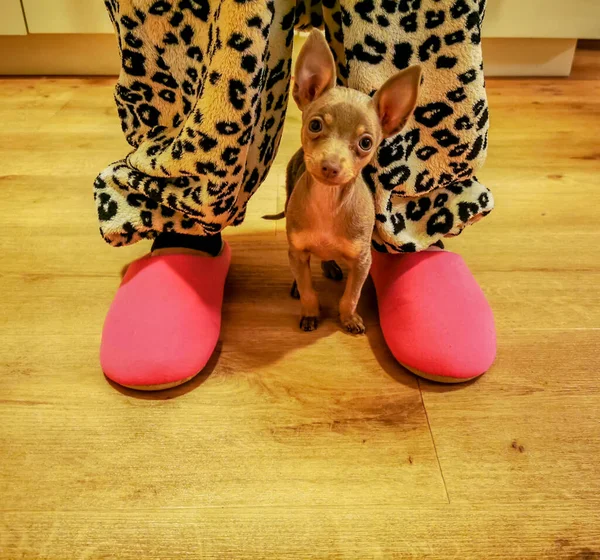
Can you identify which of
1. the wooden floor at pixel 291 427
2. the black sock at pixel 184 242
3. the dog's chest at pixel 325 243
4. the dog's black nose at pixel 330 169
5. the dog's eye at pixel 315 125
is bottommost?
the wooden floor at pixel 291 427

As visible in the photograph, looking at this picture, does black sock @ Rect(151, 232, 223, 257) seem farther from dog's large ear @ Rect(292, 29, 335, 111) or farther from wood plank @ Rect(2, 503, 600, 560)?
wood plank @ Rect(2, 503, 600, 560)

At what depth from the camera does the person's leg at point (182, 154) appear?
2.27 ft

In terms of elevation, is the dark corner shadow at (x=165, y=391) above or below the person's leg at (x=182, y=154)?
below

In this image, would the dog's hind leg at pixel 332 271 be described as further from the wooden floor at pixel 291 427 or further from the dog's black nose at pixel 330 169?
the dog's black nose at pixel 330 169

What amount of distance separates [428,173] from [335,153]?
211mm

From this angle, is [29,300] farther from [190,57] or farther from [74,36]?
[74,36]

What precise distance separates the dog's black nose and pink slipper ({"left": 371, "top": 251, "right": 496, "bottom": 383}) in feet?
Result: 0.93

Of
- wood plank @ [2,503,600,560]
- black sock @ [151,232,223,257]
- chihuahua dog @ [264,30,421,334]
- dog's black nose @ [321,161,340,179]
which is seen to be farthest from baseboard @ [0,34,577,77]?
wood plank @ [2,503,600,560]

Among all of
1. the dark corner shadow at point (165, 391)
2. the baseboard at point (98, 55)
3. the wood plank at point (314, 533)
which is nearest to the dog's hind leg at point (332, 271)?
the dark corner shadow at point (165, 391)

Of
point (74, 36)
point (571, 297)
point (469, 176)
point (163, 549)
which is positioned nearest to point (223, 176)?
point (469, 176)

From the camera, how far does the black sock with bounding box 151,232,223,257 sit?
90 cm

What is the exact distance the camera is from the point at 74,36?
184 centimetres

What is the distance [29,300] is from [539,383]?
816mm

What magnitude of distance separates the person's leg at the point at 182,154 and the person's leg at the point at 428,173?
127 millimetres
